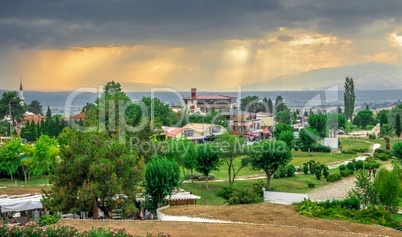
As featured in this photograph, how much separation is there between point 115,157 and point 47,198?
15.4ft

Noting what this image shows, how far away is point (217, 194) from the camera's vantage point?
38.4 meters

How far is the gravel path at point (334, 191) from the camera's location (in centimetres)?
3953

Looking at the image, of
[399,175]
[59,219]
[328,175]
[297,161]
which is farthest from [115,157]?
[297,161]

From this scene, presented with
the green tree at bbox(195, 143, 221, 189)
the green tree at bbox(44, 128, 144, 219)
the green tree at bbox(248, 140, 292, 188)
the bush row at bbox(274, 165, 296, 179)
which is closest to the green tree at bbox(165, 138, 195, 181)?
the green tree at bbox(195, 143, 221, 189)

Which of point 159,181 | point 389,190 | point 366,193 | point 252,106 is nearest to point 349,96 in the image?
point 252,106

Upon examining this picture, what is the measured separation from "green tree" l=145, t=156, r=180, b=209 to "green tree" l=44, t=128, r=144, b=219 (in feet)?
3.63

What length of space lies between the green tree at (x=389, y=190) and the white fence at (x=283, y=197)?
4.68 meters

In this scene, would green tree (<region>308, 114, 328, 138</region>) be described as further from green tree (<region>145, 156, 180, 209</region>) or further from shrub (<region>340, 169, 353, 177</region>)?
green tree (<region>145, 156, 180, 209</region>)

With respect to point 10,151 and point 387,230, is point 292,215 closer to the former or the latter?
point 387,230

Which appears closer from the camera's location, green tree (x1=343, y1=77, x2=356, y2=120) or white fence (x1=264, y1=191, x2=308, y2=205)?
white fence (x1=264, y1=191, x2=308, y2=205)

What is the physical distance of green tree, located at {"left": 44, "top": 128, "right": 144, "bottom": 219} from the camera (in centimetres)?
3028

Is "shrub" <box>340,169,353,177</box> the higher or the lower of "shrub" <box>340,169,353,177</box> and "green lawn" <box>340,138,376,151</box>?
the lower

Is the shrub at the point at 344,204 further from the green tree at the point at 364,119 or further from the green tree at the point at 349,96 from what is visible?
the green tree at the point at 349,96

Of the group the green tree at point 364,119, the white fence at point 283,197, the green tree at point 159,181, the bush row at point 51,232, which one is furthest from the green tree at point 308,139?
Answer: the green tree at point 364,119
